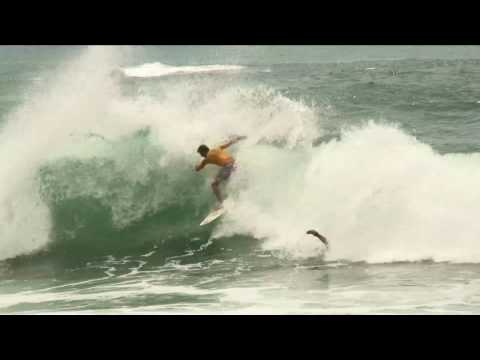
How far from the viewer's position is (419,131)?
18594mm

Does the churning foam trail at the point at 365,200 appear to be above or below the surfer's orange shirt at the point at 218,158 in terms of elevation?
below

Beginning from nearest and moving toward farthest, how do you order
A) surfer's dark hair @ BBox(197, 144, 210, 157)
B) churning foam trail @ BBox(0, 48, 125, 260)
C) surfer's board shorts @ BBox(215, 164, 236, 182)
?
Result: surfer's dark hair @ BBox(197, 144, 210, 157), surfer's board shorts @ BBox(215, 164, 236, 182), churning foam trail @ BBox(0, 48, 125, 260)

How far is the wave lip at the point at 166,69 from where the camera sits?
101 ft

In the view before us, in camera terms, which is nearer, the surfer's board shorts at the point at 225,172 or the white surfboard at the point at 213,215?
the surfer's board shorts at the point at 225,172

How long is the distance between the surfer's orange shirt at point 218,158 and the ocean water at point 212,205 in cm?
112

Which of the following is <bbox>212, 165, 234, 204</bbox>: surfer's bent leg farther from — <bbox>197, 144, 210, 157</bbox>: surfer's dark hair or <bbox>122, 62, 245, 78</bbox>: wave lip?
<bbox>122, 62, 245, 78</bbox>: wave lip

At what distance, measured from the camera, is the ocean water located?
9.34m

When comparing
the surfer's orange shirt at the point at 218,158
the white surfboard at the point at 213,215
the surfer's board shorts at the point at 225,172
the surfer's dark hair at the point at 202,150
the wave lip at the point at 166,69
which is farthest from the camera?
the wave lip at the point at 166,69

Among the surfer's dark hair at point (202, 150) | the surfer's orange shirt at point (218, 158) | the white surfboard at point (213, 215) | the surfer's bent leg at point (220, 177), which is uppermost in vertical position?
the surfer's dark hair at point (202, 150)

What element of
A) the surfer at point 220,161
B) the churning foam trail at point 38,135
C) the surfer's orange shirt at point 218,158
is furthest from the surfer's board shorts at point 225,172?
the churning foam trail at point 38,135

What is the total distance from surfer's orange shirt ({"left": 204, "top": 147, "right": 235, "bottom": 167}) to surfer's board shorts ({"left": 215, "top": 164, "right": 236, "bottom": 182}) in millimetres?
102

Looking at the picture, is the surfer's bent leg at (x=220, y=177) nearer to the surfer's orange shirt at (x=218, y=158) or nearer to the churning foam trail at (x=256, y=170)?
the surfer's orange shirt at (x=218, y=158)

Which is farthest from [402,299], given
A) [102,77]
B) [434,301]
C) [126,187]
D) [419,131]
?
[419,131]

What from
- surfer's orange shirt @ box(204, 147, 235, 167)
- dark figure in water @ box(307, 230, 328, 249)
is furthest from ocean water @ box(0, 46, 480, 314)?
surfer's orange shirt @ box(204, 147, 235, 167)
